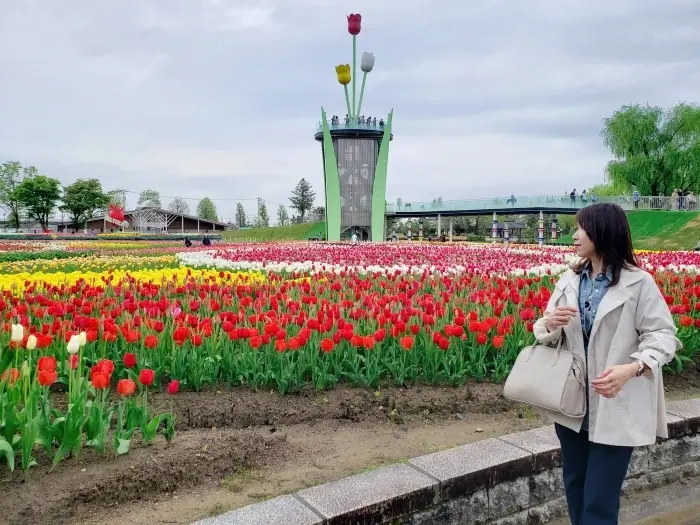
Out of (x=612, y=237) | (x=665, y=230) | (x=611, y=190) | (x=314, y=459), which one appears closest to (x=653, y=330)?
(x=612, y=237)

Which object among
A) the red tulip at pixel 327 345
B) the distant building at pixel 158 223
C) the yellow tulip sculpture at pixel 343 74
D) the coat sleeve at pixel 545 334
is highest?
the yellow tulip sculpture at pixel 343 74

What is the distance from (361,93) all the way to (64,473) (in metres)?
37.0

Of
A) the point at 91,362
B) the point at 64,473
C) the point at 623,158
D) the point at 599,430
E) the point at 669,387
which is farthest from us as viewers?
the point at 623,158

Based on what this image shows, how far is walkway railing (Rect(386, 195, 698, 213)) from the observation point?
36.0 metres

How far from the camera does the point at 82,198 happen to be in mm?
64062

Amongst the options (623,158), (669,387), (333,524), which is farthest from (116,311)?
(623,158)

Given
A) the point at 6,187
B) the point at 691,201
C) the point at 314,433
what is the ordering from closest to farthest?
the point at 314,433
the point at 691,201
the point at 6,187

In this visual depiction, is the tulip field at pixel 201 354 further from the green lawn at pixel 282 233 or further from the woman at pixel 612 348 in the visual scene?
the green lawn at pixel 282 233

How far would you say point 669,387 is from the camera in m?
4.62

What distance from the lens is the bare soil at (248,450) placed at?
2424 mm

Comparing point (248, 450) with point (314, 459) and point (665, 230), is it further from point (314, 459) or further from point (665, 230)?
point (665, 230)

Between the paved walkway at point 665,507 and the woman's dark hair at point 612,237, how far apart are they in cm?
160

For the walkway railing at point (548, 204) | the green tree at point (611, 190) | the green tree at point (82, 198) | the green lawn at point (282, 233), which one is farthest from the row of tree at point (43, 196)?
the green tree at point (611, 190)

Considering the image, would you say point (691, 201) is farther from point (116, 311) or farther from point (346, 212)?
point (116, 311)
